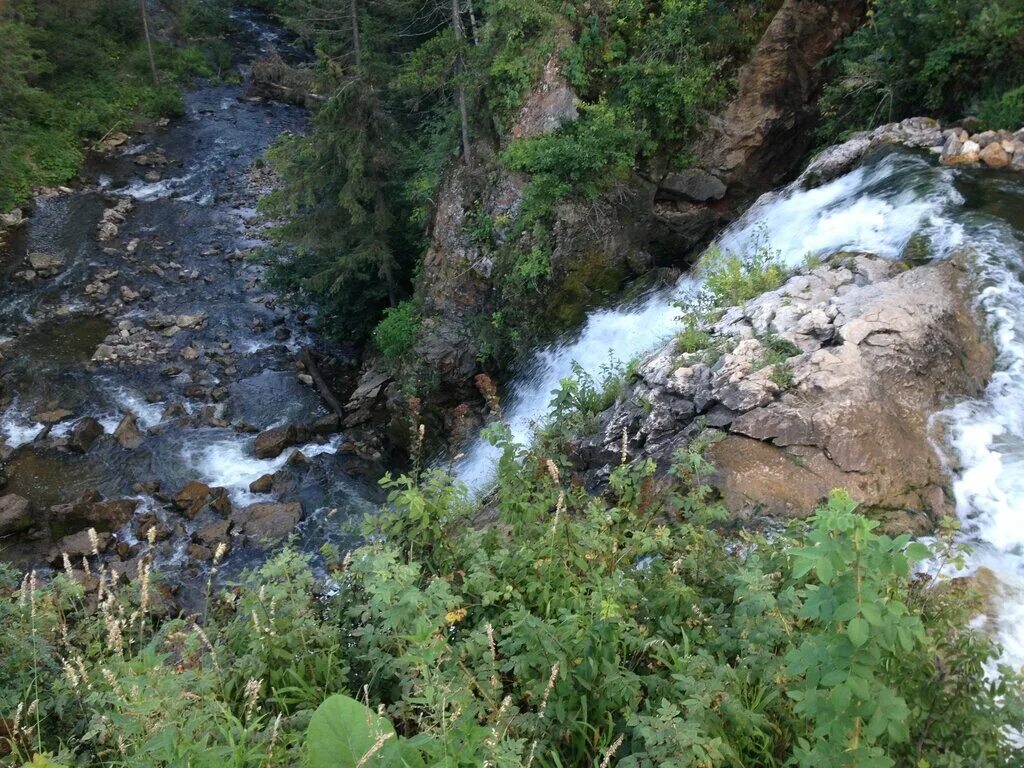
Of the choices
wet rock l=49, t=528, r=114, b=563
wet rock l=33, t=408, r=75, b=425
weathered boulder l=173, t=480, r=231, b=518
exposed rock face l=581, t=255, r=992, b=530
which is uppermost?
exposed rock face l=581, t=255, r=992, b=530

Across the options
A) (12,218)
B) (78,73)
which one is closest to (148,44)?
(78,73)

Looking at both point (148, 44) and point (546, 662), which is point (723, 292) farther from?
point (148, 44)

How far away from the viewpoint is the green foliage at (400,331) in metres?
14.0

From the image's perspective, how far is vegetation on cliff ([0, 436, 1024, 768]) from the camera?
8.21 ft

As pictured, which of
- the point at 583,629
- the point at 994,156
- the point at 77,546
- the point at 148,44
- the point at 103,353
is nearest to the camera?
the point at 583,629

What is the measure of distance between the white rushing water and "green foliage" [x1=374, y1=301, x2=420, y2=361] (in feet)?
9.21

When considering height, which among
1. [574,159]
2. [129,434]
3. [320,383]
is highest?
[574,159]

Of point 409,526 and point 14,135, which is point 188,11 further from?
point 409,526

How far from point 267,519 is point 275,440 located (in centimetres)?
212

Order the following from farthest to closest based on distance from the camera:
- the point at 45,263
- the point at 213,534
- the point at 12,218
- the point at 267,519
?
the point at 12,218 < the point at 45,263 < the point at 267,519 < the point at 213,534

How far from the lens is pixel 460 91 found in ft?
44.7

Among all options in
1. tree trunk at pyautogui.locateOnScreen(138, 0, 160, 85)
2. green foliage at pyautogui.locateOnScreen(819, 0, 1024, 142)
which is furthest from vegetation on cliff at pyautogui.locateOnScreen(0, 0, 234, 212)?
green foliage at pyautogui.locateOnScreen(819, 0, 1024, 142)

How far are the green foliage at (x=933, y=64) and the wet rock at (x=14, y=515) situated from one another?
51.4 ft

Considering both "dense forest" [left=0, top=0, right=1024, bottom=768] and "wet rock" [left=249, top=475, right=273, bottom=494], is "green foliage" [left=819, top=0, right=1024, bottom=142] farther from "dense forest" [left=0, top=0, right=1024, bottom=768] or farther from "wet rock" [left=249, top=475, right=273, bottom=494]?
"wet rock" [left=249, top=475, right=273, bottom=494]
